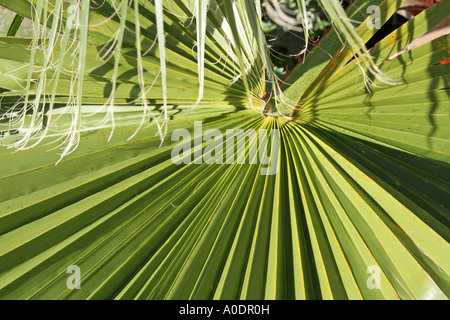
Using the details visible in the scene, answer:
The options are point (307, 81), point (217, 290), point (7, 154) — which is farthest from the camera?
point (307, 81)

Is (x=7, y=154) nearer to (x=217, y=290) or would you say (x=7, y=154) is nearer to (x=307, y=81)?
(x=217, y=290)

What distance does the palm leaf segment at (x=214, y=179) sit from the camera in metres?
0.85

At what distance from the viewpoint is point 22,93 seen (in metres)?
0.91

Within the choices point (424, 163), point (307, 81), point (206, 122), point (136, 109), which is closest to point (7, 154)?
point (136, 109)

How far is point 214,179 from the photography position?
→ 0.97 m

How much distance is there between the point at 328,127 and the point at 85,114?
656 mm

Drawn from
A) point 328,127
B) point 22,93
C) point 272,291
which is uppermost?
point 22,93

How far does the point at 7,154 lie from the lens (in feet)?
2.73

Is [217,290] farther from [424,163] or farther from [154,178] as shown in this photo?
[424,163]

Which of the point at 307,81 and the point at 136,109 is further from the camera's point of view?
the point at 307,81

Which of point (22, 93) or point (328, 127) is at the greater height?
point (22, 93)

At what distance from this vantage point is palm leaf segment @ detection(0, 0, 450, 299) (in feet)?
2.81

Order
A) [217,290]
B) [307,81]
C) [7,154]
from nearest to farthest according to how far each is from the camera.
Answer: [7,154] < [217,290] < [307,81]

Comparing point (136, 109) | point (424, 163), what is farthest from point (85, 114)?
point (424, 163)
